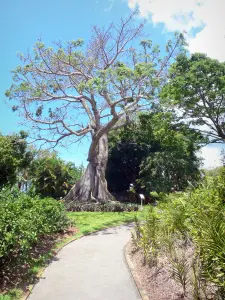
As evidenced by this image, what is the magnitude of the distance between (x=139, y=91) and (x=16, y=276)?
13888 mm

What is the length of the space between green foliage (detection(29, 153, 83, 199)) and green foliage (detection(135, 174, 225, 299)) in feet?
46.1

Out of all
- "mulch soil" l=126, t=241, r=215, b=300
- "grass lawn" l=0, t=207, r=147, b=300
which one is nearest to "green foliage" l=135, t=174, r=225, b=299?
"mulch soil" l=126, t=241, r=215, b=300

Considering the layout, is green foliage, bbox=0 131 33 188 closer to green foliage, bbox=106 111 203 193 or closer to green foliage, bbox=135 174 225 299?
green foliage, bbox=106 111 203 193

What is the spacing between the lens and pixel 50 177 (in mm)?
19891

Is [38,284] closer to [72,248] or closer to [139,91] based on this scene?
[72,248]

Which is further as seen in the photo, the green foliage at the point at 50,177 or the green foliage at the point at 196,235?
the green foliage at the point at 50,177

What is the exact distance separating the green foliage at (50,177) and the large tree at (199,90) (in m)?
10.6

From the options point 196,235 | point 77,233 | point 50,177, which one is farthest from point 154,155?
point 196,235

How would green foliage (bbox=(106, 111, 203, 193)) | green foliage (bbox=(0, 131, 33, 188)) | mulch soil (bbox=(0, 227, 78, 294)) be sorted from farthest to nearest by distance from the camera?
green foliage (bbox=(106, 111, 203, 193)), green foliage (bbox=(0, 131, 33, 188)), mulch soil (bbox=(0, 227, 78, 294))

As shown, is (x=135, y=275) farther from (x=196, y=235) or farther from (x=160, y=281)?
(x=196, y=235)

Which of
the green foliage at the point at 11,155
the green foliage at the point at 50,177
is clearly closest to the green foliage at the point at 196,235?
the green foliage at the point at 11,155

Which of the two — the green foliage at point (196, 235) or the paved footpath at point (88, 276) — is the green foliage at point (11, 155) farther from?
the green foliage at point (196, 235)

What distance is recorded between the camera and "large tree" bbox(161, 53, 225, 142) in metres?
16.0

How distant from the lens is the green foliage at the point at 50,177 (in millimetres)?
19891
